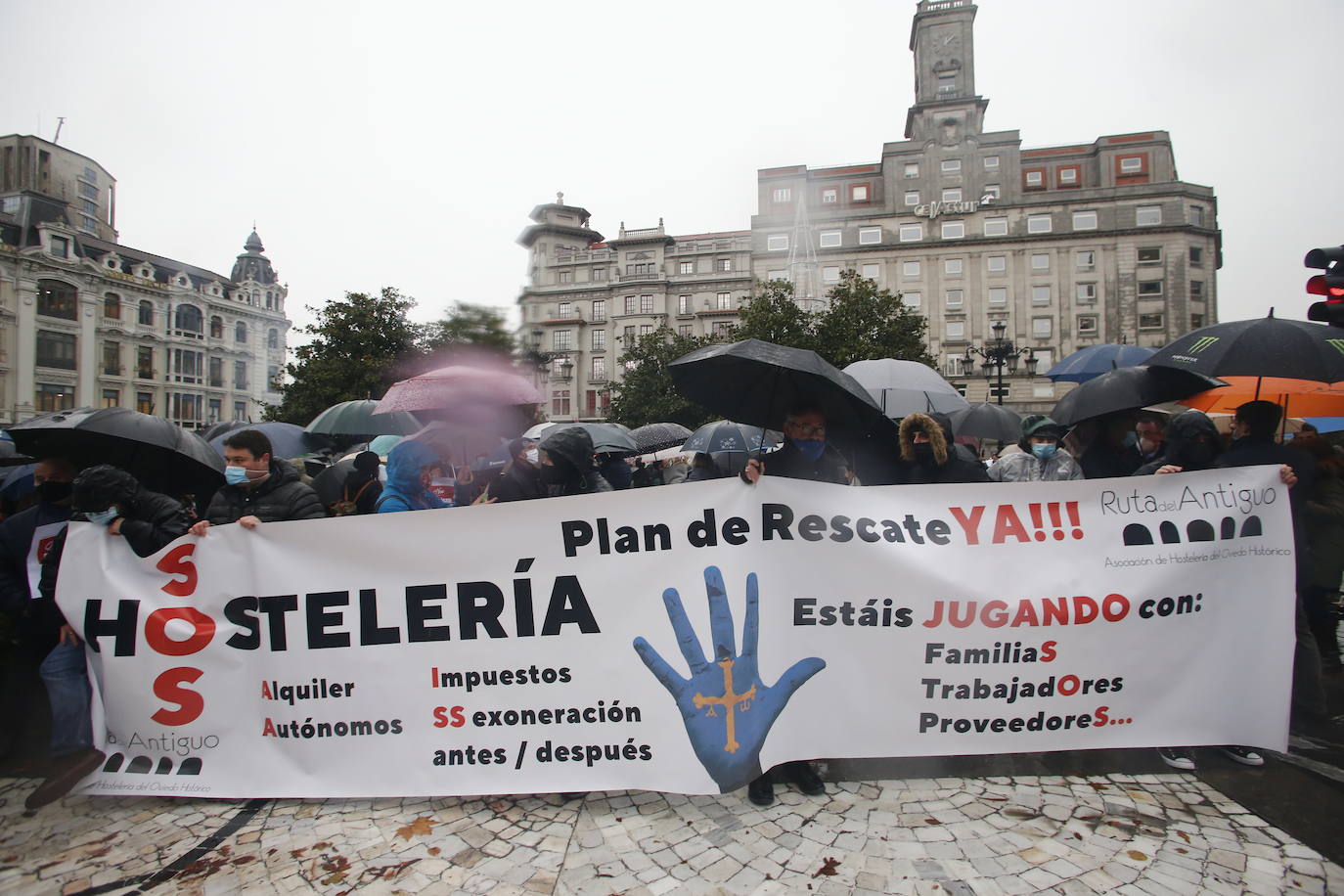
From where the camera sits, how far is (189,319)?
→ 6488 cm

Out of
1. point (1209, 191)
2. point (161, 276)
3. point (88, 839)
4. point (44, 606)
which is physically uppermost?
point (1209, 191)

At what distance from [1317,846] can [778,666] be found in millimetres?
2231

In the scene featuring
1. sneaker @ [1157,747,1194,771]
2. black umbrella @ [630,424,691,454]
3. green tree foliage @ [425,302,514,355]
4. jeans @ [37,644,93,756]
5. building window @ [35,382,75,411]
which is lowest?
sneaker @ [1157,747,1194,771]

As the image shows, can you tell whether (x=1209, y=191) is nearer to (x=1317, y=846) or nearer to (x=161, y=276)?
(x=1317, y=846)

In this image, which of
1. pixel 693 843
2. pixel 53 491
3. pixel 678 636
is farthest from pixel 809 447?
pixel 53 491

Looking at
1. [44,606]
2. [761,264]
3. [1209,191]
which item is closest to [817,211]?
[761,264]

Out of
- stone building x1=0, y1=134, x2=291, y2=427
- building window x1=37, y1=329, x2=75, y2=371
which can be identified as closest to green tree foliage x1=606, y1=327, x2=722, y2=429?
stone building x1=0, y1=134, x2=291, y2=427

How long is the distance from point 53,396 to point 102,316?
28.7 ft

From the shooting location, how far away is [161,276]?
63.1m

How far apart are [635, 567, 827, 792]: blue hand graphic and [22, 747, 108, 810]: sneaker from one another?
9.03ft

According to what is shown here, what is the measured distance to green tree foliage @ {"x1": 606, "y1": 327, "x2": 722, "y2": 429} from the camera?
44.9 meters

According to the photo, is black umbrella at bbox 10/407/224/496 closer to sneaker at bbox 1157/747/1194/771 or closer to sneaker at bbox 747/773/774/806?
sneaker at bbox 747/773/774/806

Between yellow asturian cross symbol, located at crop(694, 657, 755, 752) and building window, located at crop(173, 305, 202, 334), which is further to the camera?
building window, located at crop(173, 305, 202, 334)

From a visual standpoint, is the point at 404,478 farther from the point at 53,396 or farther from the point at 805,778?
the point at 53,396
